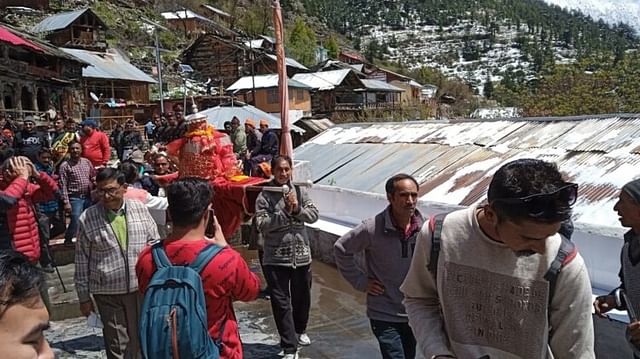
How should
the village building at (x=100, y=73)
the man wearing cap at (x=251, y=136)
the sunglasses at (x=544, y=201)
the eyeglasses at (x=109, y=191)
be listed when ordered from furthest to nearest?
1. the village building at (x=100, y=73)
2. the man wearing cap at (x=251, y=136)
3. the eyeglasses at (x=109, y=191)
4. the sunglasses at (x=544, y=201)

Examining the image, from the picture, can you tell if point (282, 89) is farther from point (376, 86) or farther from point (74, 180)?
point (376, 86)

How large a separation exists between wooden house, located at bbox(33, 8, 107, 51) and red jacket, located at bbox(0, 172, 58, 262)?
1448 inches

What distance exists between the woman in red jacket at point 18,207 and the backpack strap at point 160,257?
82.9 inches

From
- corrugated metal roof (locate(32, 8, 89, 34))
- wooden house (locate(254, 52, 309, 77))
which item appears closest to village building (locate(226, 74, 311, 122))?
wooden house (locate(254, 52, 309, 77))

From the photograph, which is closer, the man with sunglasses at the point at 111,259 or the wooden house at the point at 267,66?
the man with sunglasses at the point at 111,259

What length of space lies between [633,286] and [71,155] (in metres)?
6.80

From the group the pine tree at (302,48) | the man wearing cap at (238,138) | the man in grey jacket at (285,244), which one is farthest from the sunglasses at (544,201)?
the pine tree at (302,48)

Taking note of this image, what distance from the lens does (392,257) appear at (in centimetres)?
348

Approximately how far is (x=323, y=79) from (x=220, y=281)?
130 ft

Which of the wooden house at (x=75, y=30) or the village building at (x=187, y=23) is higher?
the village building at (x=187, y=23)

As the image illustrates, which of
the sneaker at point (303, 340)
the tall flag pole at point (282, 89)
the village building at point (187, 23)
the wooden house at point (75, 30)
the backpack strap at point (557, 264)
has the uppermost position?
the village building at point (187, 23)

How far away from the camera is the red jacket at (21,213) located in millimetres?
4258

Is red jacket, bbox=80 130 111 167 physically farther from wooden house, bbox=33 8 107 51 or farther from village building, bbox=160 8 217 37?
village building, bbox=160 8 217 37

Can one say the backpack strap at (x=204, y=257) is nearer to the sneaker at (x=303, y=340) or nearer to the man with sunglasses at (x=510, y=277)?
the man with sunglasses at (x=510, y=277)
